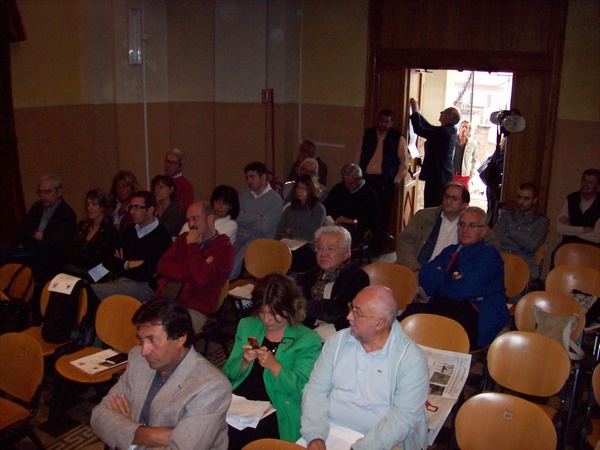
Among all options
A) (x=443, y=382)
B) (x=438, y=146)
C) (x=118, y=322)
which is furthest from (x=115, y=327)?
(x=438, y=146)

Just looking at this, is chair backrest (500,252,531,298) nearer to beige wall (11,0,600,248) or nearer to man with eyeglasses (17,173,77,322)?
beige wall (11,0,600,248)

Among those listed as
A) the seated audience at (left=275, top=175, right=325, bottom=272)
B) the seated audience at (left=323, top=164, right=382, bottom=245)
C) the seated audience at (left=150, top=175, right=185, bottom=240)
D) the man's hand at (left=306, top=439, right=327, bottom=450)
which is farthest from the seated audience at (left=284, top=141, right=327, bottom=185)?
the man's hand at (left=306, top=439, right=327, bottom=450)

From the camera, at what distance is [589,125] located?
6.87 meters

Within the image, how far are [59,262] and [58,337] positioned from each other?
1.60 meters

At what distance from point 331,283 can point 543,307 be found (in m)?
1.47

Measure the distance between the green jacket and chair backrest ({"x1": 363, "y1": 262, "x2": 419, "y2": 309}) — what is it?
153 cm

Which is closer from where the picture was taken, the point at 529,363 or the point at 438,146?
the point at 529,363

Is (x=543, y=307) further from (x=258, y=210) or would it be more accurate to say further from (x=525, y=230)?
(x=258, y=210)

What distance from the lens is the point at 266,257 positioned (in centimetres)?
559

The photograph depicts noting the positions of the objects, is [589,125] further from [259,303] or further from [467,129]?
[259,303]

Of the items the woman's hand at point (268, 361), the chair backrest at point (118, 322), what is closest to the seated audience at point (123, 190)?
the chair backrest at point (118, 322)

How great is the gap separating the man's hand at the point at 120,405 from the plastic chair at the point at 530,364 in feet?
6.58

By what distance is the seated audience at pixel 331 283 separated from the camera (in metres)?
3.97

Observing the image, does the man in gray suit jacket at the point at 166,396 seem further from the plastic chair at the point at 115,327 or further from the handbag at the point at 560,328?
the handbag at the point at 560,328
